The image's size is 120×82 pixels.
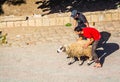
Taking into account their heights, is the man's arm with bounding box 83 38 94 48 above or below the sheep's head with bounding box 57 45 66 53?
above

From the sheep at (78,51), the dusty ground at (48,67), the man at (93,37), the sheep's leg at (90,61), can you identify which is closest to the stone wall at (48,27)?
the dusty ground at (48,67)

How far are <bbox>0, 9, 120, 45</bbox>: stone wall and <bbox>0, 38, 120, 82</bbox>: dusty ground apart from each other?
25.2 inches

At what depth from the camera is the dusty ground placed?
39.2 feet

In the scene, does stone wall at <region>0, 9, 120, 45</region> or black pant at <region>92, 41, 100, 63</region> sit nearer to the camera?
black pant at <region>92, 41, 100, 63</region>

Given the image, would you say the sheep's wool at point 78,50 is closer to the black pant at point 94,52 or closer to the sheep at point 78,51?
the sheep at point 78,51

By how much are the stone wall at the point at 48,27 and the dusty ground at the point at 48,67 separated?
640mm

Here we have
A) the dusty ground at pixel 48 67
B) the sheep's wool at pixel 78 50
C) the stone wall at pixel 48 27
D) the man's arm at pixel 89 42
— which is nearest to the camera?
the dusty ground at pixel 48 67

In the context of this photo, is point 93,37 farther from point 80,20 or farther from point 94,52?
point 80,20

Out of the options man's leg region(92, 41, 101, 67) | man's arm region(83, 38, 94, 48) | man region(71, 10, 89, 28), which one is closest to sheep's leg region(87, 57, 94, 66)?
man's leg region(92, 41, 101, 67)

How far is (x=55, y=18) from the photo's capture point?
642 inches

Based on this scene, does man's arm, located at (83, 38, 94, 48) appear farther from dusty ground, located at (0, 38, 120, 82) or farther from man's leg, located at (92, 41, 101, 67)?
dusty ground, located at (0, 38, 120, 82)

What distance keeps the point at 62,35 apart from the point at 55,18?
1.22 meters

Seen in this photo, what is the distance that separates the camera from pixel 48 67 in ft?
42.4

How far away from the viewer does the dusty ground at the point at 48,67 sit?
11961mm
